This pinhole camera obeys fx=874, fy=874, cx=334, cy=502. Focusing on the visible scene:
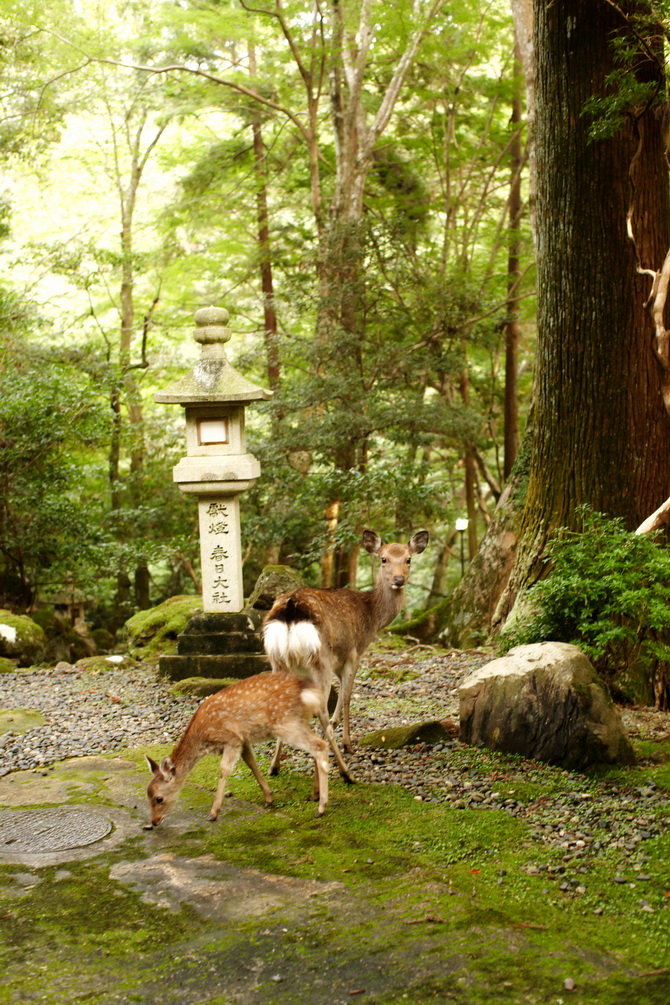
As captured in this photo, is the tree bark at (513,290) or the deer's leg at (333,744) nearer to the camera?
the deer's leg at (333,744)

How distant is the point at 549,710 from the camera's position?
5.25 metres

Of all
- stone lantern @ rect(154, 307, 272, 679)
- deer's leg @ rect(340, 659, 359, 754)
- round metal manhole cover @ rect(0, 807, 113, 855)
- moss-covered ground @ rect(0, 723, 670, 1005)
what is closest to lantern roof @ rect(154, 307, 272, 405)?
stone lantern @ rect(154, 307, 272, 679)

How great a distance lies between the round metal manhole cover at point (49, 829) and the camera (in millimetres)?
4512

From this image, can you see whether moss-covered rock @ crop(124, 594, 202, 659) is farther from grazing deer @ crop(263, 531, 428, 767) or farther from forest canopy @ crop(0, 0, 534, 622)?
grazing deer @ crop(263, 531, 428, 767)

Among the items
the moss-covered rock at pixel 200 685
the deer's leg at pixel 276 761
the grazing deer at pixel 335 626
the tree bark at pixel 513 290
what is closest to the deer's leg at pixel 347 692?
the grazing deer at pixel 335 626

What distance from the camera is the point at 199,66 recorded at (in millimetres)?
15305

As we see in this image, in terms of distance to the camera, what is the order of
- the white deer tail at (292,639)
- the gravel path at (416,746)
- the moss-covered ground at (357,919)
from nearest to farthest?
the moss-covered ground at (357,919)
the gravel path at (416,746)
the white deer tail at (292,639)

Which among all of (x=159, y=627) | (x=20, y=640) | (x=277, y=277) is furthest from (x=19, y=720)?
(x=277, y=277)

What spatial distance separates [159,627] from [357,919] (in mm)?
7710

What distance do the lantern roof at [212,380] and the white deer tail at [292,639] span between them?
134 inches

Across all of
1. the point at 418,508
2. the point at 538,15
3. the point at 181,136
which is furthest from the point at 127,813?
the point at 181,136

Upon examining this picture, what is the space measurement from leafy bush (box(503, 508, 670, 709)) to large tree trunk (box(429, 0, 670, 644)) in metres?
0.74

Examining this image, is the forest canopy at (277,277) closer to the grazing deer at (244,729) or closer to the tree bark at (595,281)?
the tree bark at (595,281)

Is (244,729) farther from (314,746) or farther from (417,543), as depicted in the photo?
(417,543)
